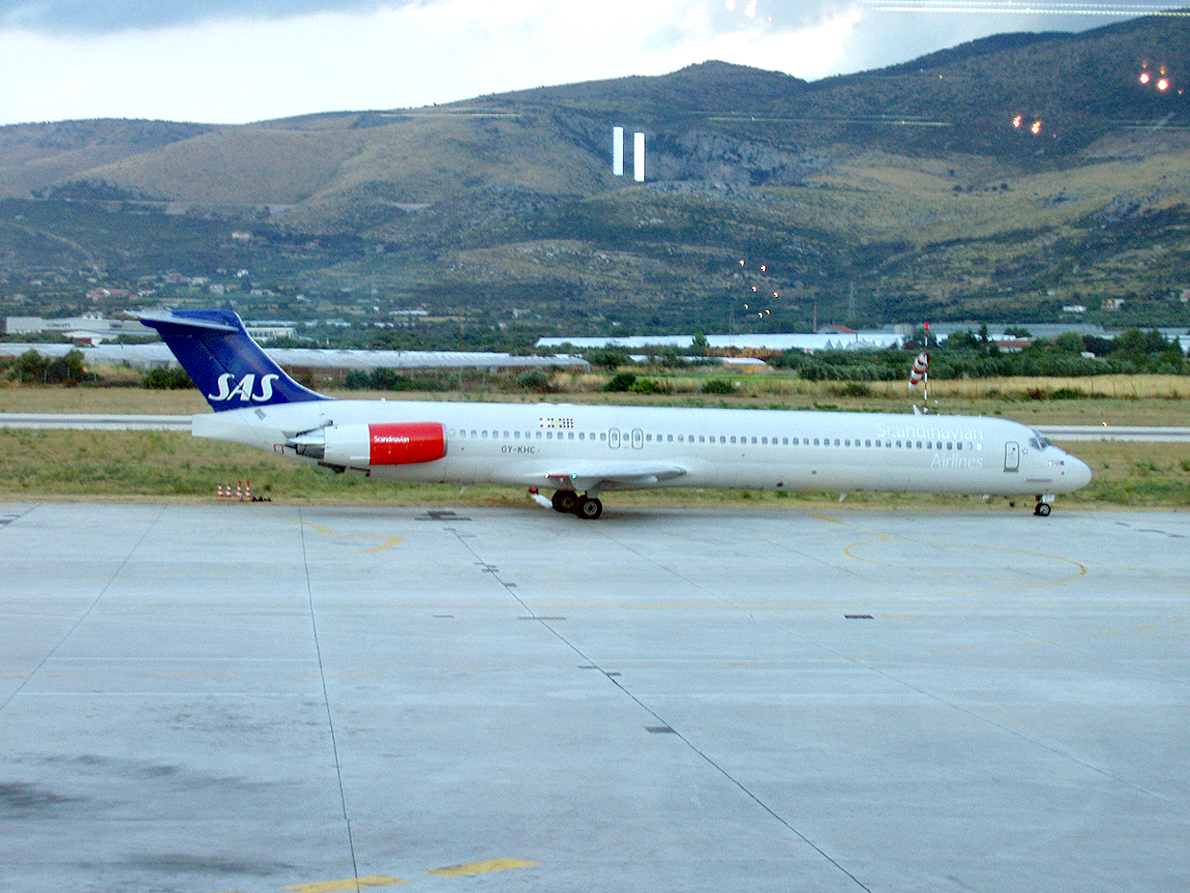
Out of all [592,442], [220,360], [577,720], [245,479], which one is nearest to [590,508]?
[592,442]

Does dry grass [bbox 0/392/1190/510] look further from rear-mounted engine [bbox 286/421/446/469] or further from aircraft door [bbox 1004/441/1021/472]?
rear-mounted engine [bbox 286/421/446/469]

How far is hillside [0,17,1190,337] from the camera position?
314 feet

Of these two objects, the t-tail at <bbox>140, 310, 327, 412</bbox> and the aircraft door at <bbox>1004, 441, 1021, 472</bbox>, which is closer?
the t-tail at <bbox>140, 310, 327, 412</bbox>

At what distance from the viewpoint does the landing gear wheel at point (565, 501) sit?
1200 inches

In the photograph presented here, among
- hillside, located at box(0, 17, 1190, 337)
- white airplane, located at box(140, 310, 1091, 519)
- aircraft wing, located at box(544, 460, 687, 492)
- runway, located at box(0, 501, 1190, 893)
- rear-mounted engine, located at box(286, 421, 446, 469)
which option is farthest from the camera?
hillside, located at box(0, 17, 1190, 337)

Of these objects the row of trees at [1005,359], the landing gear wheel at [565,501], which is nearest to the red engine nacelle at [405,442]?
the landing gear wheel at [565,501]

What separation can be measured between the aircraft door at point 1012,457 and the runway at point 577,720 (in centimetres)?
787

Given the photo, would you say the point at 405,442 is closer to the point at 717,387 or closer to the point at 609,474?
the point at 609,474

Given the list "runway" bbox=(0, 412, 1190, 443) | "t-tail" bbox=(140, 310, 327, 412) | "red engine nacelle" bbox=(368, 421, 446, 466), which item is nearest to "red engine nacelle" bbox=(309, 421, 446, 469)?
"red engine nacelle" bbox=(368, 421, 446, 466)

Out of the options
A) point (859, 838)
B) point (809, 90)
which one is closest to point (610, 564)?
point (859, 838)

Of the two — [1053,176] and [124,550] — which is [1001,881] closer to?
[124,550]

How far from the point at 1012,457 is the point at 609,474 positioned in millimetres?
11284

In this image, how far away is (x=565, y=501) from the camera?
30797 millimetres

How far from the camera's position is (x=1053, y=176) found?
109312 mm
